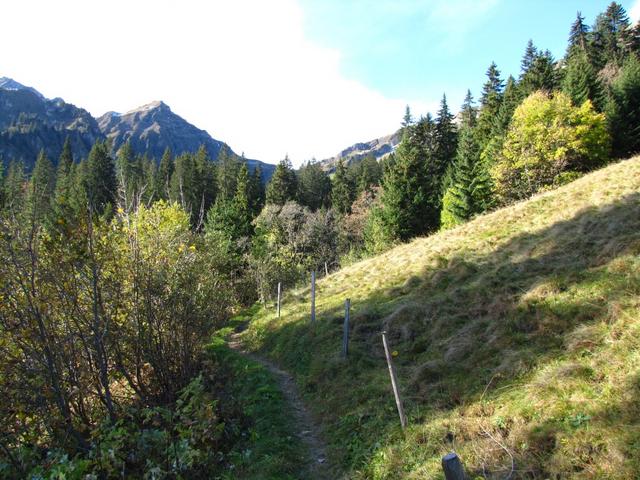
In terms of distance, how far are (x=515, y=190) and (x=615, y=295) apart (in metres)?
30.8

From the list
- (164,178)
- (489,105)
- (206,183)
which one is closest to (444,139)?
(489,105)

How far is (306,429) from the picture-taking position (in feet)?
26.8

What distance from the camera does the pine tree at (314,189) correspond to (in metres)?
65.1

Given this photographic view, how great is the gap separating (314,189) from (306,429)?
204 ft

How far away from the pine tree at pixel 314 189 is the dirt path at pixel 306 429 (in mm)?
51771

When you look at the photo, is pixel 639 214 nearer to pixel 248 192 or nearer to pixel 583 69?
pixel 583 69

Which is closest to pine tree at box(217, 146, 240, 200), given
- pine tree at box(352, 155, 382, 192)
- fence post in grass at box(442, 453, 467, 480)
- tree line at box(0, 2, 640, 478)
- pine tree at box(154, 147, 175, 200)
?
tree line at box(0, 2, 640, 478)

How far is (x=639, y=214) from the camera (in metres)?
10.0

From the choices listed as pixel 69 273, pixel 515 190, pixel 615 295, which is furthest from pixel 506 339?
pixel 515 190

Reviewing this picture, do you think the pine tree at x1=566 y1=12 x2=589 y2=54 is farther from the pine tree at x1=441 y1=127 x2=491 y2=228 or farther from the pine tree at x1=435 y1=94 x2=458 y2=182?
the pine tree at x1=441 y1=127 x2=491 y2=228

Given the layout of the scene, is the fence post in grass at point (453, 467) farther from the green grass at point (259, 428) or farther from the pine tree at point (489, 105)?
the pine tree at point (489, 105)

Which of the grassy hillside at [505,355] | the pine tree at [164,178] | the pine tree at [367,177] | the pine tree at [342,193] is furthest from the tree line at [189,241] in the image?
the grassy hillside at [505,355]

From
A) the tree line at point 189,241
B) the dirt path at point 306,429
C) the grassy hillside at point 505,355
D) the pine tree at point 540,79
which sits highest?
the pine tree at point 540,79

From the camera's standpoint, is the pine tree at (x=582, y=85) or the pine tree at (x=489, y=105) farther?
the pine tree at (x=489, y=105)
